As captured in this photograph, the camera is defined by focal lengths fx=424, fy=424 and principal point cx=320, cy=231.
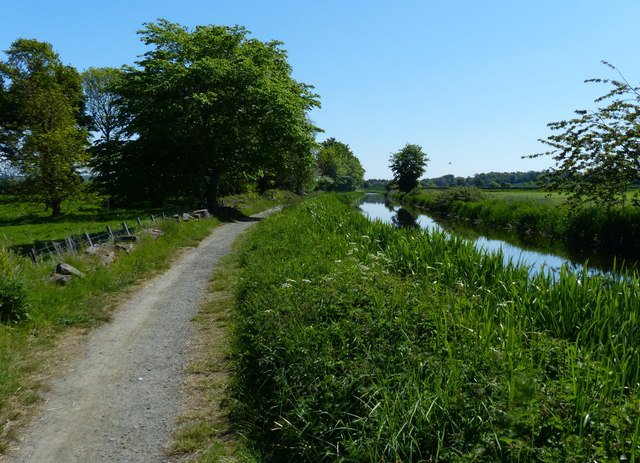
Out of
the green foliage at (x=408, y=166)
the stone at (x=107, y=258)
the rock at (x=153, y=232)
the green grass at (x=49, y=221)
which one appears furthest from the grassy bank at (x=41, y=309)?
the green foliage at (x=408, y=166)

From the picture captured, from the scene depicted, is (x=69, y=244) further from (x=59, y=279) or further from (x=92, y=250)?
(x=59, y=279)

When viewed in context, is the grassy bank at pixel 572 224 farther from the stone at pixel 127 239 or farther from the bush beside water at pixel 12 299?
the bush beside water at pixel 12 299

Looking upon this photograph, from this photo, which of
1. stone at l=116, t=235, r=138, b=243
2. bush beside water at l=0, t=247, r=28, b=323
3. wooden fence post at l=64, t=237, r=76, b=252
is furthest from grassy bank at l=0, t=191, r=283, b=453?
stone at l=116, t=235, r=138, b=243

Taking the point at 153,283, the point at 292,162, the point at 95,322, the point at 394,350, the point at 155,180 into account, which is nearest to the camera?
the point at 394,350

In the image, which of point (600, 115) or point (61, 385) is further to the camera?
point (600, 115)

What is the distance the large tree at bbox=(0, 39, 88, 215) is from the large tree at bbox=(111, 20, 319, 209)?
2812 mm

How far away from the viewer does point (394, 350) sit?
13.5 ft

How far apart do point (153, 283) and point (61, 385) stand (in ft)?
16.2

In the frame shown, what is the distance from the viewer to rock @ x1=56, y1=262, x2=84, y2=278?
8.48m

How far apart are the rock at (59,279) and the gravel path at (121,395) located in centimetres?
122

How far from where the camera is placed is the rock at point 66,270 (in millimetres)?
8484

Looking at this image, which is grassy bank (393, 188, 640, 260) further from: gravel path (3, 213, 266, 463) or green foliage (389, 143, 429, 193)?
green foliage (389, 143, 429, 193)

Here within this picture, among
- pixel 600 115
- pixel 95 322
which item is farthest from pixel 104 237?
pixel 600 115

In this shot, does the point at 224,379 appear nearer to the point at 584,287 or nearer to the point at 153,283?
the point at 584,287
